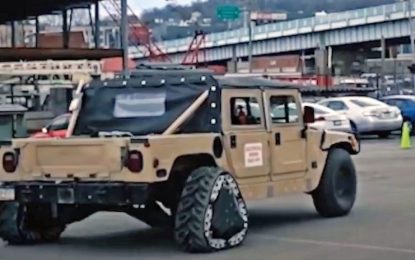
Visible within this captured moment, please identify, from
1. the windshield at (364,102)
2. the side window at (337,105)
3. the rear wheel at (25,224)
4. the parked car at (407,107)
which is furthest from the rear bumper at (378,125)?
the rear wheel at (25,224)

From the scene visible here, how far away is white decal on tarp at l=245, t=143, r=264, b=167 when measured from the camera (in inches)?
475

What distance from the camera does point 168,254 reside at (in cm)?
1097

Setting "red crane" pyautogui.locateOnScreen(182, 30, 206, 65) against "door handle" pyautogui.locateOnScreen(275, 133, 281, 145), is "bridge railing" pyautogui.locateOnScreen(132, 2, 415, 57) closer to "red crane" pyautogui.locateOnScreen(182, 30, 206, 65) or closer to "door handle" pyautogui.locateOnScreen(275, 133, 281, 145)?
"red crane" pyautogui.locateOnScreen(182, 30, 206, 65)

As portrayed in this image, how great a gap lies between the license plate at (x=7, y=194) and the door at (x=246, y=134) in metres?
2.42

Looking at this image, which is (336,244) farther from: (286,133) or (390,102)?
(390,102)

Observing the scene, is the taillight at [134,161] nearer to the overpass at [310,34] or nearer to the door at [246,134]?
Answer: the door at [246,134]

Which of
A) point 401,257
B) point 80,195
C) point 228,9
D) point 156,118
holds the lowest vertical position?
point 401,257

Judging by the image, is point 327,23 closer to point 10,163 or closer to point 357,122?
point 357,122

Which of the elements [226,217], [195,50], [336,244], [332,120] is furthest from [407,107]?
[195,50]

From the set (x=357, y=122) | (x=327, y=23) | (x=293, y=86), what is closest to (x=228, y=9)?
(x=327, y=23)

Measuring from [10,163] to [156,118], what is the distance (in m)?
1.75

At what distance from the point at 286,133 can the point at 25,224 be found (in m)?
3.36

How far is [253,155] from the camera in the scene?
12188 mm

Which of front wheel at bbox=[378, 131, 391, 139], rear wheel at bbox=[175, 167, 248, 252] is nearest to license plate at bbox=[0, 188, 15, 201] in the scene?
rear wheel at bbox=[175, 167, 248, 252]
